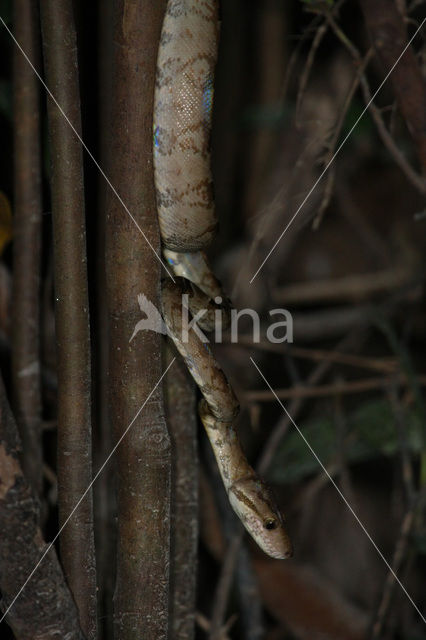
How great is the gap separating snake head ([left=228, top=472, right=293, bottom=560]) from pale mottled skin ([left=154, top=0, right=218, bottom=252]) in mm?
603

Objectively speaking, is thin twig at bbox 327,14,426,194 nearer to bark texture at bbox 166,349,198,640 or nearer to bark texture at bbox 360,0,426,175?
bark texture at bbox 360,0,426,175

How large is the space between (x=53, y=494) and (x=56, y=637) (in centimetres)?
73

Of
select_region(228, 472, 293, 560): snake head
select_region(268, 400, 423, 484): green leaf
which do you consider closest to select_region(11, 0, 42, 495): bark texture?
select_region(228, 472, 293, 560): snake head

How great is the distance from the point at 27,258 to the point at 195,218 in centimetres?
44

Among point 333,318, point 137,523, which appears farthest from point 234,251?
point 137,523

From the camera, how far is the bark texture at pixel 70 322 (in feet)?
4.21

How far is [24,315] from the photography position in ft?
5.61

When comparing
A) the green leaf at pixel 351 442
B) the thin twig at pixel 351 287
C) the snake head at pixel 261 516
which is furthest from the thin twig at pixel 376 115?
the thin twig at pixel 351 287

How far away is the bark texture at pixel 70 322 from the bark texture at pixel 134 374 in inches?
2.2

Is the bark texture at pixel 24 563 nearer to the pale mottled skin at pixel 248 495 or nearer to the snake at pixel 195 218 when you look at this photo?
the snake at pixel 195 218

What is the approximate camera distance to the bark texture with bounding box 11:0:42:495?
1660 mm

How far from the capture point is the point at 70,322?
128 centimetres

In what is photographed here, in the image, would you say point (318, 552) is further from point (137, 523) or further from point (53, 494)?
point (137, 523)

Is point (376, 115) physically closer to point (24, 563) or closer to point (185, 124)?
point (185, 124)
